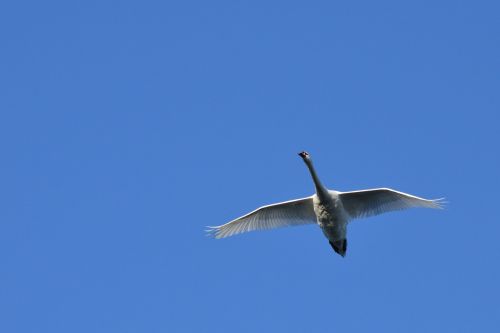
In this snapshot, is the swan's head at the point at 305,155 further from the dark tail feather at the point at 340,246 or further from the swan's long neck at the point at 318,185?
the dark tail feather at the point at 340,246

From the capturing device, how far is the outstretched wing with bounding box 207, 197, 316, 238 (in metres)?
49.5

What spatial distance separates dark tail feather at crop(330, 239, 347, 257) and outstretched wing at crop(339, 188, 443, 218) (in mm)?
1210

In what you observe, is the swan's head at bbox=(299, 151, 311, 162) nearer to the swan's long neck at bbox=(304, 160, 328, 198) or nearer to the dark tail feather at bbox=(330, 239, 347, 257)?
the swan's long neck at bbox=(304, 160, 328, 198)

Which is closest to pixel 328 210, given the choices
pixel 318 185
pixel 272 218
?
pixel 318 185

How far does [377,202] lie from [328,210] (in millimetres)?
2501

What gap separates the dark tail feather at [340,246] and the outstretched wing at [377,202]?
1210mm

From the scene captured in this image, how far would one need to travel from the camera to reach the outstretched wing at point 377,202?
48.0m

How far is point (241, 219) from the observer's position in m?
50.6

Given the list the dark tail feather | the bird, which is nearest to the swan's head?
the bird

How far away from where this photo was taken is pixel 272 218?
5050 centimetres

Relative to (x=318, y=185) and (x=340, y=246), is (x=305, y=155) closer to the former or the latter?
(x=318, y=185)

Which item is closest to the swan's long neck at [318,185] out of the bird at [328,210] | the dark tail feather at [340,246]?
the bird at [328,210]

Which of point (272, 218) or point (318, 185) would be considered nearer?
point (318, 185)

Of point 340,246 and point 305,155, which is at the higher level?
point 305,155
